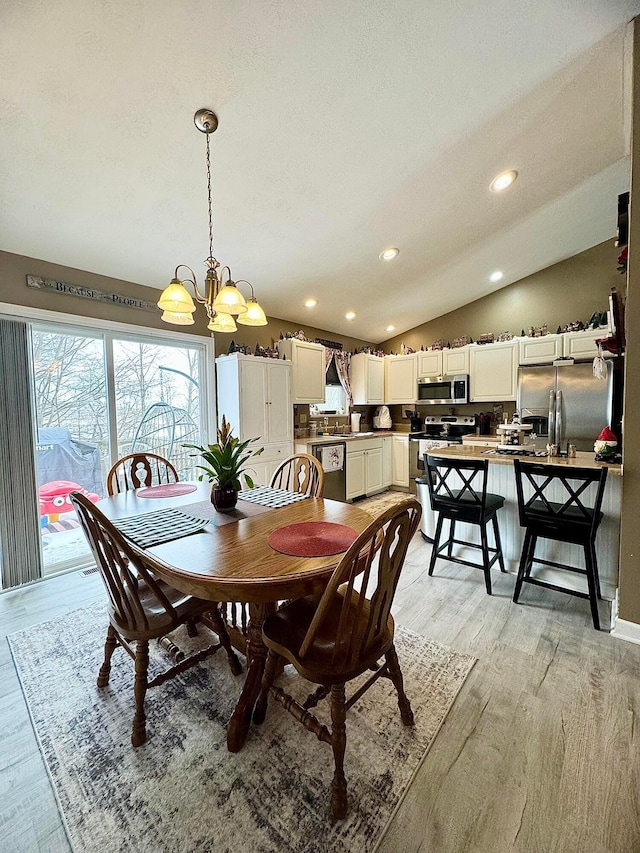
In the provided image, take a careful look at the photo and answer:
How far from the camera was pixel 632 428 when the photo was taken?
2.03m

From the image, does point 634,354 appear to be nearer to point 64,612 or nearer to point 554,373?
point 554,373

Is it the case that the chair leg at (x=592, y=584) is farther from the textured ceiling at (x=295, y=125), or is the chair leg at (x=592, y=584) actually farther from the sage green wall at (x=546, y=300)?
the sage green wall at (x=546, y=300)

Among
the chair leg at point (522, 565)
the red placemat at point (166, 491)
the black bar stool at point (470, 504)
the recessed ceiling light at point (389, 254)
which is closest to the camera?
the red placemat at point (166, 491)

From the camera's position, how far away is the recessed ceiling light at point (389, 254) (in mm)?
3557

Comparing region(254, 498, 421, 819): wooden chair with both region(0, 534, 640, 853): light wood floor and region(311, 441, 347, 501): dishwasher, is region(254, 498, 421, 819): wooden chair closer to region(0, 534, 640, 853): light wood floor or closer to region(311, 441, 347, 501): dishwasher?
region(0, 534, 640, 853): light wood floor

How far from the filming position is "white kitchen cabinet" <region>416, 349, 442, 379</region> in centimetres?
536

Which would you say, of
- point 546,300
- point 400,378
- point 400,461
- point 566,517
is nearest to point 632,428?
point 566,517

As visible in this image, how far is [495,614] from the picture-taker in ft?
7.51

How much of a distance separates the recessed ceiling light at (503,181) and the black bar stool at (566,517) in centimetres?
228

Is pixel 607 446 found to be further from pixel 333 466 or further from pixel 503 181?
pixel 333 466

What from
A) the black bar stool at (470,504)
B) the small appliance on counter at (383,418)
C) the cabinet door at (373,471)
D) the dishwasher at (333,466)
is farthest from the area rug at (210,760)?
the small appliance on counter at (383,418)

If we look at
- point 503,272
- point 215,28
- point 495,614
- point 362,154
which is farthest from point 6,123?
point 503,272

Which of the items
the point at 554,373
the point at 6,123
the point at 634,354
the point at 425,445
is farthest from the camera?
the point at 425,445

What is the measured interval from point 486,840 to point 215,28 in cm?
323
